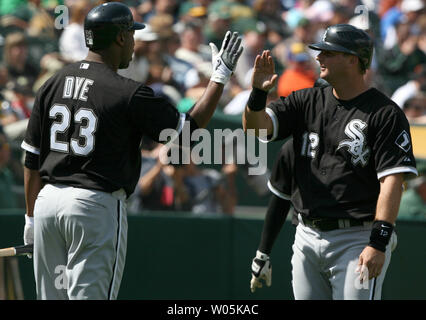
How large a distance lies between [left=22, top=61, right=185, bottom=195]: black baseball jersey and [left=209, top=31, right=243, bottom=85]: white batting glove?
1.02 ft

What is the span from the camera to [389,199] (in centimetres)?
449

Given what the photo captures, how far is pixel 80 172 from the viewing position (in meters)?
4.55

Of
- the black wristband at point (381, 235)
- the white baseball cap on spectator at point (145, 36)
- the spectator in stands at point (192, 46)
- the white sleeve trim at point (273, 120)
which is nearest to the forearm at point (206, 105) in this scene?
the white sleeve trim at point (273, 120)

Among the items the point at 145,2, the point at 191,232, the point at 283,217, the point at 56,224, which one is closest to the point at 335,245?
the point at 283,217

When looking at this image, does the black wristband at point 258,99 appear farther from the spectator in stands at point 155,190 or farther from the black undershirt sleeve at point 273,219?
the spectator in stands at point 155,190

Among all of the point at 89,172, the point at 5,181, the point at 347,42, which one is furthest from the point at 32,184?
the point at 5,181

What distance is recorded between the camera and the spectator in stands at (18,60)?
31.2 feet

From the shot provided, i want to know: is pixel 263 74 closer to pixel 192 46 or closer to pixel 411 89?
pixel 411 89

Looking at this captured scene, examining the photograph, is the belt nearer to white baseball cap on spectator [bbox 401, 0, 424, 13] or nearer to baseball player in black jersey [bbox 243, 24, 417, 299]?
baseball player in black jersey [bbox 243, 24, 417, 299]

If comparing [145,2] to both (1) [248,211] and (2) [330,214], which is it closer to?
(1) [248,211]

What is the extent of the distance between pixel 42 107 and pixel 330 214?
1.76 meters

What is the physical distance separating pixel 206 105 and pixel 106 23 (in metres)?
0.72

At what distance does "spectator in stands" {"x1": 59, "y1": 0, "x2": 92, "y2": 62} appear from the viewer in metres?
9.61

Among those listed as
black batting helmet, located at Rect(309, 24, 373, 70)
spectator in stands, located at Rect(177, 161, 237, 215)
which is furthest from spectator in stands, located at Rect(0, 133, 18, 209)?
black batting helmet, located at Rect(309, 24, 373, 70)
